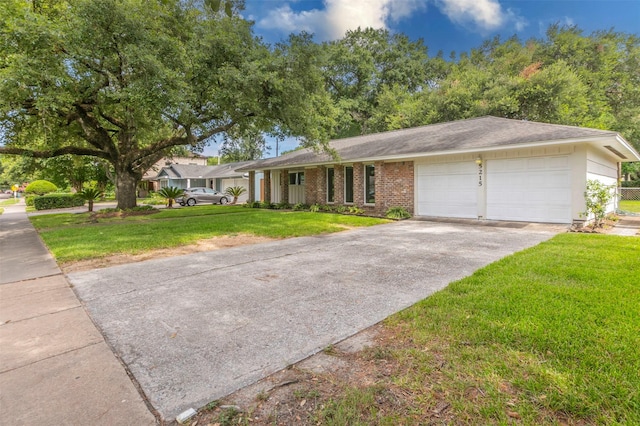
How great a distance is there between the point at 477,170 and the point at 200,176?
2895 centimetres

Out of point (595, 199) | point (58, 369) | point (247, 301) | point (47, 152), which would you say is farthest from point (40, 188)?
point (595, 199)

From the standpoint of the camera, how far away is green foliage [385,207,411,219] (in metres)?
12.7

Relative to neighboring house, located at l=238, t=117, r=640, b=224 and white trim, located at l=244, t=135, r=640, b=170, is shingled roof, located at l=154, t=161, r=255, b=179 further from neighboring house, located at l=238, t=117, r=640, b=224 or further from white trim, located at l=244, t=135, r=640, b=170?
white trim, located at l=244, t=135, r=640, b=170

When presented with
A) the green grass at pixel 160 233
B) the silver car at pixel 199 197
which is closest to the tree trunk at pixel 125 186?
the green grass at pixel 160 233

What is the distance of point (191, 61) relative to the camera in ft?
31.5

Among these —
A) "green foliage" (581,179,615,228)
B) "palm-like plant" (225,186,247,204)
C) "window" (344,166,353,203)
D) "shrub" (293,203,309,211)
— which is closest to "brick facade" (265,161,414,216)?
"window" (344,166,353,203)

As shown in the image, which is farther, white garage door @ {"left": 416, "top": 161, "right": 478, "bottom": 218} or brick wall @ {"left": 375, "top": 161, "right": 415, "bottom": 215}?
brick wall @ {"left": 375, "top": 161, "right": 415, "bottom": 215}

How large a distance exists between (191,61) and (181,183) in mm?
27577

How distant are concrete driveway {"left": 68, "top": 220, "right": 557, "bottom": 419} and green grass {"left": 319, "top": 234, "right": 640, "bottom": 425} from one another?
1.88 feet

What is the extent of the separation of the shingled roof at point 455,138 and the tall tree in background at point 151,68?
313 cm

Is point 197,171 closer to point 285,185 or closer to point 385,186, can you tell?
point 285,185

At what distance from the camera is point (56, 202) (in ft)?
75.7

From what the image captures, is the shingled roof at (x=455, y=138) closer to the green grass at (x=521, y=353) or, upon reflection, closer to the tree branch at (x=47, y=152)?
the green grass at (x=521, y=353)

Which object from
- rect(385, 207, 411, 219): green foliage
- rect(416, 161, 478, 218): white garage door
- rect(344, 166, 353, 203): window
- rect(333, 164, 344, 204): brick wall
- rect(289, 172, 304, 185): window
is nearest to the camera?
rect(416, 161, 478, 218): white garage door
